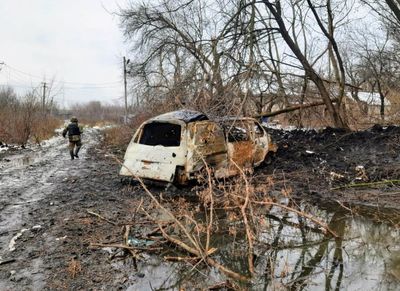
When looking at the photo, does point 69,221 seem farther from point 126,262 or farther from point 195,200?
point 195,200

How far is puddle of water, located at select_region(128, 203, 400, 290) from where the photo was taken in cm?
458

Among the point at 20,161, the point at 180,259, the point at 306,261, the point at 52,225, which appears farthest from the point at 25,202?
the point at 20,161

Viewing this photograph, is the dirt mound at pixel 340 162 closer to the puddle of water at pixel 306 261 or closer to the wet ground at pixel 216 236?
the wet ground at pixel 216 236

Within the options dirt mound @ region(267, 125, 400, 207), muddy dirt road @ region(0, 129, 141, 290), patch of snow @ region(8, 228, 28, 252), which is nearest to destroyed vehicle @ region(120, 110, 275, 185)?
muddy dirt road @ region(0, 129, 141, 290)

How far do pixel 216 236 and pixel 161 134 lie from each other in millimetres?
3813

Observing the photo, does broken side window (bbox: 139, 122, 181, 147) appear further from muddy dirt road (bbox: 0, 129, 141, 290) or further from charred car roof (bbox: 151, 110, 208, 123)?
muddy dirt road (bbox: 0, 129, 141, 290)

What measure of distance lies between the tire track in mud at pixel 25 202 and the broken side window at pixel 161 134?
2547mm

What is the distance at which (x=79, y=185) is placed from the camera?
10.1 metres

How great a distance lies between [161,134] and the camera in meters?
9.52

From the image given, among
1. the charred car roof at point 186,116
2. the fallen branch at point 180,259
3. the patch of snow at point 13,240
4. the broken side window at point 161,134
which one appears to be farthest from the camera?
the charred car roof at point 186,116

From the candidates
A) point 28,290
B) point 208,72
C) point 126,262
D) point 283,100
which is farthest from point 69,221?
point 283,100

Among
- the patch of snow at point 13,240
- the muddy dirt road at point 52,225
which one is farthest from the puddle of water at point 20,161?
the patch of snow at point 13,240

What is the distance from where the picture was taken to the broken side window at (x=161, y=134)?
9217 mm

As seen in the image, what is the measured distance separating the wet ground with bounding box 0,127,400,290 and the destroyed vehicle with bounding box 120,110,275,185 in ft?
1.73
